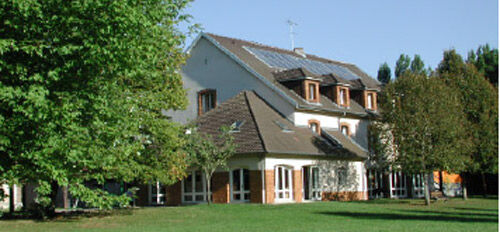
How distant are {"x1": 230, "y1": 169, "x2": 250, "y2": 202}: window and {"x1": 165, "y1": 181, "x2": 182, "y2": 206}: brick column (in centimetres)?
380

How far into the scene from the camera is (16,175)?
19.1 metres

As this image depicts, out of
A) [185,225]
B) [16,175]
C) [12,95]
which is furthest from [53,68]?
[185,225]

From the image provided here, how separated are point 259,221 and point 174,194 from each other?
14721 mm

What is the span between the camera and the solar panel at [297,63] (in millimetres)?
43500

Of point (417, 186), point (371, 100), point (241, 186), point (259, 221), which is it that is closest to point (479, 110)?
point (371, 100)

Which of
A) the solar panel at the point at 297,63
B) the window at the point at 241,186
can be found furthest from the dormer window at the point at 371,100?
the window at the point at 241,186

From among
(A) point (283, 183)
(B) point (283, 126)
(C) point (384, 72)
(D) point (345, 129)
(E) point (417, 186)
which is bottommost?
(E) point (417, 186)

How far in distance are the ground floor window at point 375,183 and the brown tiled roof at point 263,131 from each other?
404 centimetres

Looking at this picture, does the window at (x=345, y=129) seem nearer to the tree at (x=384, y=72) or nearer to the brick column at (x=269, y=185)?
the brick column at (x=269, y=185)

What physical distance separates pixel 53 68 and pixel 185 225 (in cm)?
675

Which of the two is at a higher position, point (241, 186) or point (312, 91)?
point (312, 91)

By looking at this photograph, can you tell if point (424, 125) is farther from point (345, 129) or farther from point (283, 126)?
point (345, 129)

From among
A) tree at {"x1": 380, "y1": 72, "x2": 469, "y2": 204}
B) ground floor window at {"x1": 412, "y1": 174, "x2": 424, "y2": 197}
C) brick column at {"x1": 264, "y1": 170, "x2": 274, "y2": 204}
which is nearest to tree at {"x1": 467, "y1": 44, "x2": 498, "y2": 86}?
ground floor window at {"x1": 412, "y1": 174, "x2": 424, "y2": 197}

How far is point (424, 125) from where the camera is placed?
33594mm
